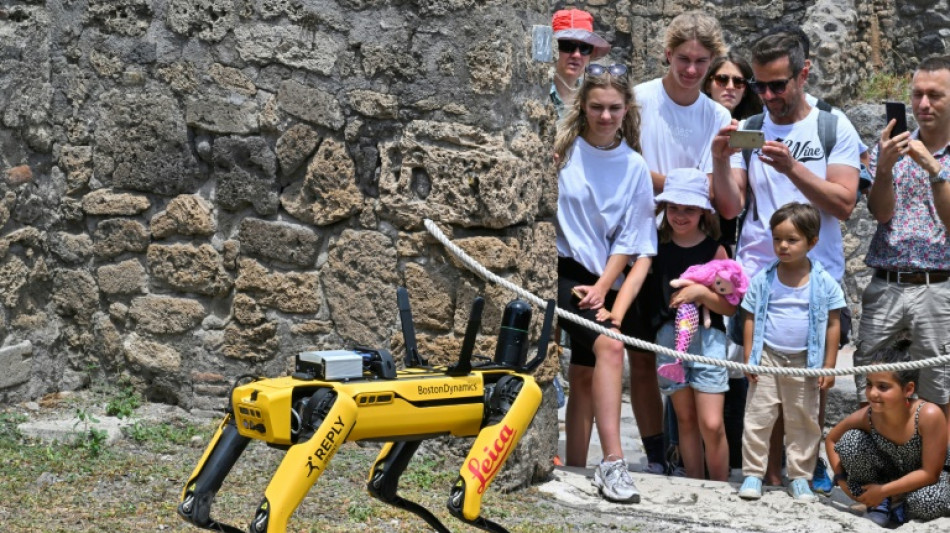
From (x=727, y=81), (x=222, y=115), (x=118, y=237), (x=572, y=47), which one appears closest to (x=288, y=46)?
(x=222, y=115)

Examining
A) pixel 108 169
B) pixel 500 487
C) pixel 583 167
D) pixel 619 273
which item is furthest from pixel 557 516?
pixel 108 169

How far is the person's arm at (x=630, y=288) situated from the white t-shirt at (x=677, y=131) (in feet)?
1.69

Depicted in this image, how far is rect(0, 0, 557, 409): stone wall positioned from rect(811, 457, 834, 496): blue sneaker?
1218 mm

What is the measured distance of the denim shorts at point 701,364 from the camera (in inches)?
212

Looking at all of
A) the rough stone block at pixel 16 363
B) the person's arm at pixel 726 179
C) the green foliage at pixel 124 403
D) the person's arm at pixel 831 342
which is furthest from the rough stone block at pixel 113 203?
the person's arm at pixel 831 342

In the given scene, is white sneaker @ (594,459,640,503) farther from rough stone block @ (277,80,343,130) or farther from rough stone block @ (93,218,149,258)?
rough stone block @ (93,218,149,258)

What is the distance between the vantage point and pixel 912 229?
5.34m

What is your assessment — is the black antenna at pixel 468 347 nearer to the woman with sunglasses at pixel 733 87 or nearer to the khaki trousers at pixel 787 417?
the khaki trousers at pixel 787 417

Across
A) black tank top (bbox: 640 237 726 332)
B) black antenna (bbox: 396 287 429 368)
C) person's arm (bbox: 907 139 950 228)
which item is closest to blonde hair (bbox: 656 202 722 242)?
black tank top (bbox: 640 237 726 332)

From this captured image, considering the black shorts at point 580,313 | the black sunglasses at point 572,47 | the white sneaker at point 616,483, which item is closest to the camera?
the white sneaker at point 616,483

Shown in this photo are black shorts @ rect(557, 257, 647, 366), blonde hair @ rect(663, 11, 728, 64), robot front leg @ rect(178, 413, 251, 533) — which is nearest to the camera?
robot front leg @ rect(178, 413, 251, 533)

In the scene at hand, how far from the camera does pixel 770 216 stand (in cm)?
543

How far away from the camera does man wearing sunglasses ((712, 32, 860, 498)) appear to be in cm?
536

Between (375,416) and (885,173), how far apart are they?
2862 millimetres
